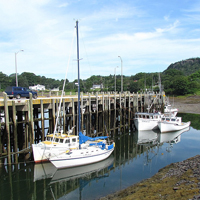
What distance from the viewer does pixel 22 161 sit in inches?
816

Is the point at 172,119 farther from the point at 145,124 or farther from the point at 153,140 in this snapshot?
the point at 153,140

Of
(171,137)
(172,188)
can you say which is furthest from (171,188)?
(171,137)

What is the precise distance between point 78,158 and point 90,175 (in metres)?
1.84

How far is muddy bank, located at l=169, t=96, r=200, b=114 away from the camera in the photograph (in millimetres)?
66375

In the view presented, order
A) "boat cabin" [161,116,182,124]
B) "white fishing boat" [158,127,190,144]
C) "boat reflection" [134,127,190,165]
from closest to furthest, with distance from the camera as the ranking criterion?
"boat reflection" [134,127,190,165], "white fishing boat" [158,127,190,144], "boat cabin" [161,116,182,124]

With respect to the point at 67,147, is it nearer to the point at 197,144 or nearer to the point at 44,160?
the point at 44,160

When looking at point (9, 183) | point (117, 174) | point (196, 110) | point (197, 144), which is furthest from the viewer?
point (196, 110)

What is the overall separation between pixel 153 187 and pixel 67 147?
9316mm

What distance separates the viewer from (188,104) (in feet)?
243

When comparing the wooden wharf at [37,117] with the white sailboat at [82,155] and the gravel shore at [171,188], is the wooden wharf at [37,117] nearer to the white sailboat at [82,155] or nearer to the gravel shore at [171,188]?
the white sailboat at [82,155]

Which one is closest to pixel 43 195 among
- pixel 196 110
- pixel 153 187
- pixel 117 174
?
pixel 117 174

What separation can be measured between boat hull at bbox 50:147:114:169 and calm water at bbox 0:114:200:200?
524 mm

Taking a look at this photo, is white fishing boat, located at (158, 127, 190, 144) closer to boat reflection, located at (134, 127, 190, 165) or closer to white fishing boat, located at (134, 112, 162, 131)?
boat reflection, located at (134, 127, 190, 165)

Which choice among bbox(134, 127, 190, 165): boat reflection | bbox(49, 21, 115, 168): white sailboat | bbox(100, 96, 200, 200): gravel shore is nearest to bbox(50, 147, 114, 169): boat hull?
bbox(49, 21, 115, 168): white sailboat
